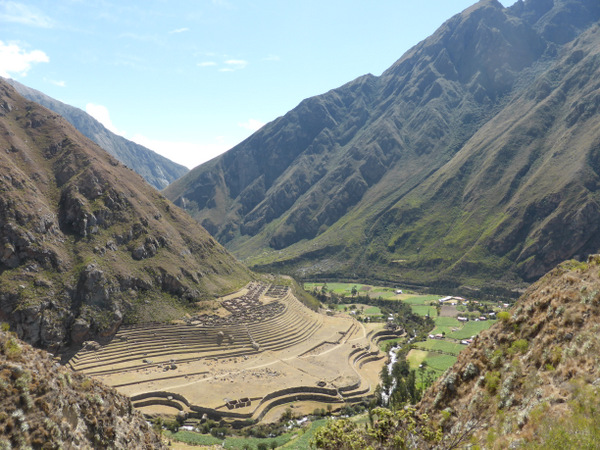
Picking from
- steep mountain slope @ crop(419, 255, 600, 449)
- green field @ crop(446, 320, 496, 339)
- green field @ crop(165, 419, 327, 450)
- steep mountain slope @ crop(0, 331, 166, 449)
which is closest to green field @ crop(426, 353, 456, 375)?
green field @ crop(446, 320, 496, 339)

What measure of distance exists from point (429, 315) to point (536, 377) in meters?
120

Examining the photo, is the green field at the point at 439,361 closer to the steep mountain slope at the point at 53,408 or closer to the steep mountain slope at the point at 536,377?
the steep mountain slope at the point at 536,377

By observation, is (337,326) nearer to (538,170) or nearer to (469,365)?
(469,365)

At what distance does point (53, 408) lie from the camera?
695 inches

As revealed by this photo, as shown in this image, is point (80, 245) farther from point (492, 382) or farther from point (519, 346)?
point (519, 346)

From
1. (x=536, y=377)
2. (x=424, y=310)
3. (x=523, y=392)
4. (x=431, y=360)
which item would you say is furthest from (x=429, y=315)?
(x=523, y=392)

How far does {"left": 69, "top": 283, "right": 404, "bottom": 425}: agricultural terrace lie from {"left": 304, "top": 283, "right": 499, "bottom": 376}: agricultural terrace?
1206 centimetres

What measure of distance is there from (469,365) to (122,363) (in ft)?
198

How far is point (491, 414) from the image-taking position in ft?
55.1

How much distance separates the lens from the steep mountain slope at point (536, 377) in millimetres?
13328

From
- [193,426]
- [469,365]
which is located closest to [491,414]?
[469,365]

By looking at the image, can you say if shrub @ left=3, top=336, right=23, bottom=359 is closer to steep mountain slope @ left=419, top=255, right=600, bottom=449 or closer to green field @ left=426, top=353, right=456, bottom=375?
steep mountain slope @ left=419, top=255, right=600, bottom=449

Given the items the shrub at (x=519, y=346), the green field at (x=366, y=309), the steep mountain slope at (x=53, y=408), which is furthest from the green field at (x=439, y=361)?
the steep mountain slope at (x=53, y=408)

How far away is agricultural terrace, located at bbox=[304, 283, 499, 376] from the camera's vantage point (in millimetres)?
86625
